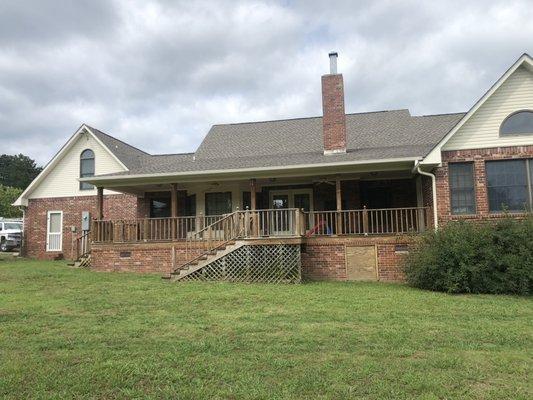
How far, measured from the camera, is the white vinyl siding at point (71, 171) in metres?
22.2

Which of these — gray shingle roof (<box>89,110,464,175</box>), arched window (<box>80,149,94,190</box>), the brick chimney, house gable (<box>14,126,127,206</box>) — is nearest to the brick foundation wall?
gray shingle roof (<box>89,110,464,175</box>)

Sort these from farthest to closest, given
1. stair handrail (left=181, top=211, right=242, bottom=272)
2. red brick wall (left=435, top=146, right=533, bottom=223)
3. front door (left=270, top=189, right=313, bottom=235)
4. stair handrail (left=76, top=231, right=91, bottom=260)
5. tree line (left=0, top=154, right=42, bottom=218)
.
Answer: tree line (left=0, top=154, right=42, bottom=218), stair handrail (left=76, top=231, right=91, bottom=260), front door (left=270, top=189, right=313, bottom=235), stair handrail (left=181, top=211, right=242, bottom=272), red brick wall (left=435, top=146, right=533, bottom=223)

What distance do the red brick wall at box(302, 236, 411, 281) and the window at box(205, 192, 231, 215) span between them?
17.1 feet

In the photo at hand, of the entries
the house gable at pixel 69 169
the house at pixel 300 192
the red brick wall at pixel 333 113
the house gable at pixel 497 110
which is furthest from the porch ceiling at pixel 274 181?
the house gable at pixel 69 169

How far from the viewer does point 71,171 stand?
73.8 ft

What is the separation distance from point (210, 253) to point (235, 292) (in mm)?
2828

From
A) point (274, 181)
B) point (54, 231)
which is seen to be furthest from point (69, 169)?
point (274, 181)

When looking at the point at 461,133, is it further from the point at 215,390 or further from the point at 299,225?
the point at 215,390

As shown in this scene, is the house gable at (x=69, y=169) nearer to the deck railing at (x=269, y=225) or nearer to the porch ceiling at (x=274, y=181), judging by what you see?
the porch ceiling at (x=274, y=181)

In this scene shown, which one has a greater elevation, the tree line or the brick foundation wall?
the tree line

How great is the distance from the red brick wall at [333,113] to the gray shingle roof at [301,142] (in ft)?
1.97

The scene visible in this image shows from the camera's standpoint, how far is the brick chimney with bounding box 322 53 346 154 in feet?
55.3

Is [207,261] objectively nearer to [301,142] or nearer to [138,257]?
[138,257]

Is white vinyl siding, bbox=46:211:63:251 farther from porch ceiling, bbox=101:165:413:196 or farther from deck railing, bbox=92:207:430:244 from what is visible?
deck railing, bbox=92:207:430:244
